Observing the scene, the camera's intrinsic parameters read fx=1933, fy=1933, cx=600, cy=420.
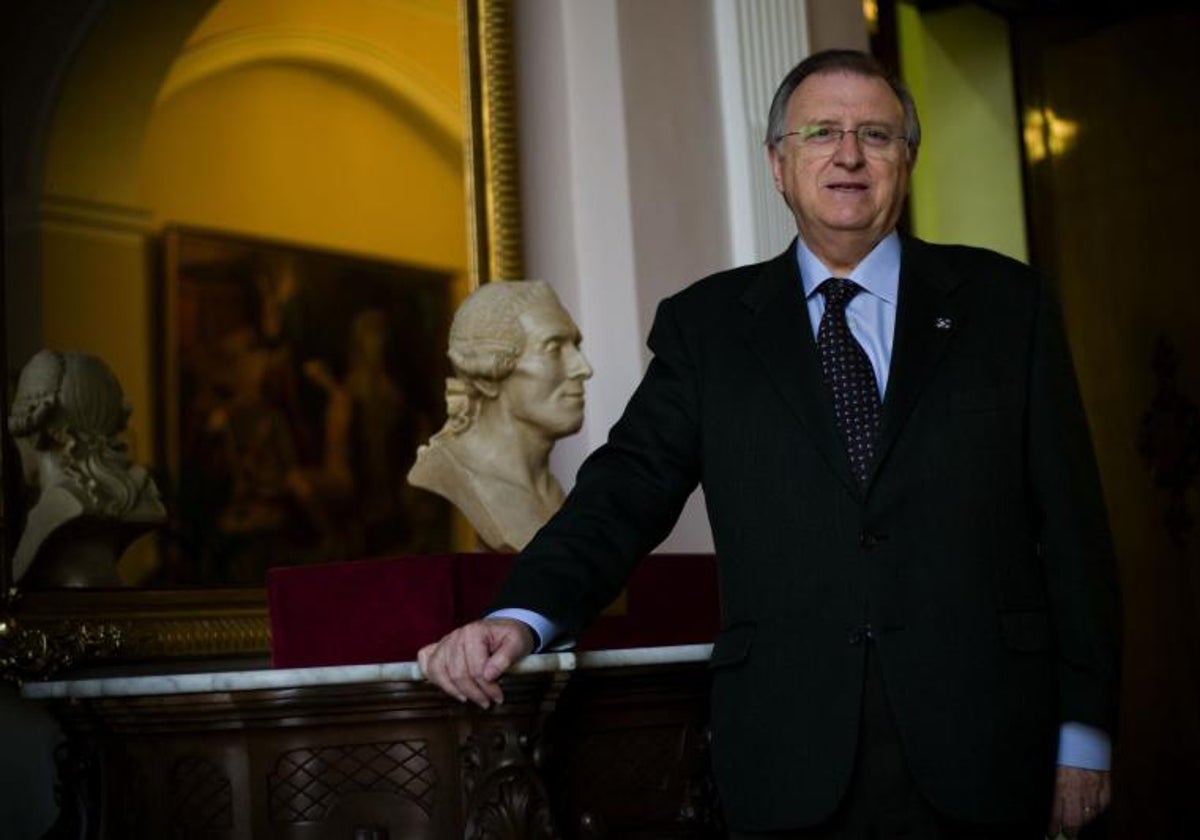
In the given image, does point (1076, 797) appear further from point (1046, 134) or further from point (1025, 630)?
point (1046, 134)

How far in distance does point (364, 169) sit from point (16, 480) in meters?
1.59

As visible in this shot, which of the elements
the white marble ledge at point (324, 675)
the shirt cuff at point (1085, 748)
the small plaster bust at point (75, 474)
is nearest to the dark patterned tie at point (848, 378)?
the shirt cuff at point (1085, 748)

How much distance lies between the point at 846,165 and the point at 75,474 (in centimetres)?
216

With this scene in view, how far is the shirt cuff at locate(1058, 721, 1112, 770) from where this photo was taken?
2.93m

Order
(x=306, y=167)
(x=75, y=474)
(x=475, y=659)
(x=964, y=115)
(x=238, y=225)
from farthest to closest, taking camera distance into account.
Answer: (x=964, y=115), (x=306, y=167), (x=238, y=225), (x=75, y=474), (x=475, y=659)

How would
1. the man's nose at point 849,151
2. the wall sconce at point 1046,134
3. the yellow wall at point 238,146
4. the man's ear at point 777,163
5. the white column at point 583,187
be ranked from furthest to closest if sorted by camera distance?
1. the wall sconce at point 1046,134
2. the white column at point 583,187
3. the yellow wall at point 238,146
4. the man's ear at point 777,163
5. the man's nose at point 849,151

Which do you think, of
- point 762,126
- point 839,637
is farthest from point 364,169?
point 839,637

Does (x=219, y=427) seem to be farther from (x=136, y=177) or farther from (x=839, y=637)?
(x=839, y=637)

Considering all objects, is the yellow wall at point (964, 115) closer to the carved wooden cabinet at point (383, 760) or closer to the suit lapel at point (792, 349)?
the carved wooden cabinet at point (383, 760)

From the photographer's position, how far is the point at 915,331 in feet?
9.91

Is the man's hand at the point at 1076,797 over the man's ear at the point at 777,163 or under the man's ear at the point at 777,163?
under

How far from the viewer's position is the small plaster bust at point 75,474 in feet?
14.2

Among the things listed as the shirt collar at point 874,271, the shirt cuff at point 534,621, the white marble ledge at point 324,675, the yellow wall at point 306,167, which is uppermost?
the yellow wall at point 306,167

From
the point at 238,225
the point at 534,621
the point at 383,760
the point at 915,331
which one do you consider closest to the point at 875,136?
the point at 915,331
